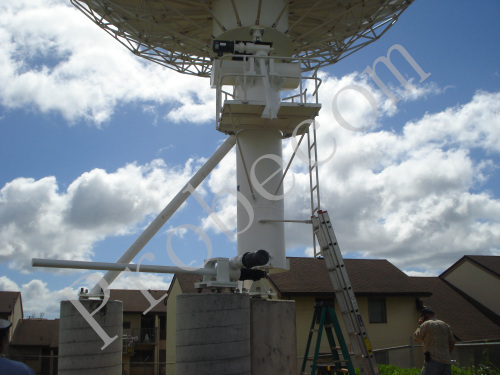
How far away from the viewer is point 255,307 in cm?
918

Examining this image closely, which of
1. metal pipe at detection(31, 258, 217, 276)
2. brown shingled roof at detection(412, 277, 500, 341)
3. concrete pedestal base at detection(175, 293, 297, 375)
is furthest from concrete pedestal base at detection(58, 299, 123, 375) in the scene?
brown shingled roof at detection(412, 277, 500, 341)

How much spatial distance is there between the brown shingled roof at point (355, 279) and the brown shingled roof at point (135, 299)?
1642 centimetres

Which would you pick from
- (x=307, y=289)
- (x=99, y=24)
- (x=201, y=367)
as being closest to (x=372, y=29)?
(x=99, y=24)

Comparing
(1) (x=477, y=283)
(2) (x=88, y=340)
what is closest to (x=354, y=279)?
(1) (x=477, y=283)

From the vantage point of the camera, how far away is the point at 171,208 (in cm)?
1171

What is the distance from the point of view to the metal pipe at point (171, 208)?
11.1m

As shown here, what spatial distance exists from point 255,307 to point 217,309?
132 cm

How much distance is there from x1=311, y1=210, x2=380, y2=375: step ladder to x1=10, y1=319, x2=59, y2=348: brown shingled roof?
3170 cm

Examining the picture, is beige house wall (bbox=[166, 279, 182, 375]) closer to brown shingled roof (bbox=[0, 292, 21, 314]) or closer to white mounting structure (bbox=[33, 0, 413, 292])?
brown shingled roof (bbox=[0, 292, 21, 314])

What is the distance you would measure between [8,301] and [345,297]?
35079 millimetres

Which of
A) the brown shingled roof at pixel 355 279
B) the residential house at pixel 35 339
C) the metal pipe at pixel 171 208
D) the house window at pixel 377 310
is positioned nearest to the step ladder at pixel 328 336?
the metal pipe at pixel 171 208

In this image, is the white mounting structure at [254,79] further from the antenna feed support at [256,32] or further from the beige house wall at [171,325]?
the beige house wall at [171,325]

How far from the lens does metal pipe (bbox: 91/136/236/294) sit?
11086 mm

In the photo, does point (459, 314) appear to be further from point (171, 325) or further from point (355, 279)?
point (171, 325)
